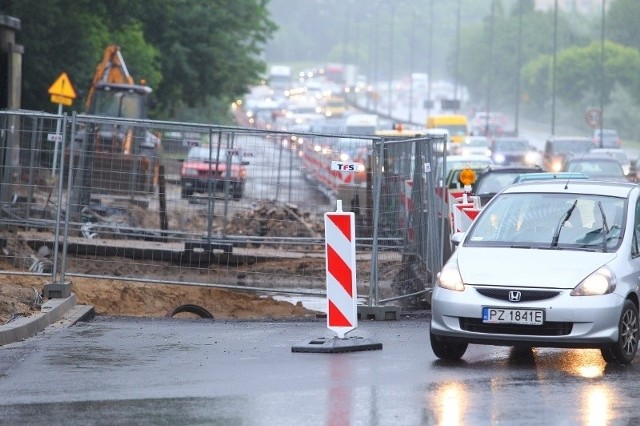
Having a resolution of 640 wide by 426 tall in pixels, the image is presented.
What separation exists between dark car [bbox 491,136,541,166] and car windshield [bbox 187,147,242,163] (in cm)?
4371

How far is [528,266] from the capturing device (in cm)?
1197

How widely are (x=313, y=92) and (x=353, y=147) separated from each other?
145 m

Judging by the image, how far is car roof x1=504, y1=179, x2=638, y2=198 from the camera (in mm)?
13172

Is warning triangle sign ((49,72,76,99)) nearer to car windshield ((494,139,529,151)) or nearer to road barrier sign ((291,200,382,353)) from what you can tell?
road barrier sign ((291,200,382,353))

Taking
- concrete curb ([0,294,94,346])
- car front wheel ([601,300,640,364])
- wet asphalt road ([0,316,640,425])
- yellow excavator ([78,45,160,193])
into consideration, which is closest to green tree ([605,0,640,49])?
yellow excavator ([78,45,160,193])

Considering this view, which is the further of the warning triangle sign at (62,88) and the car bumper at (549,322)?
the warning triangle sign at (62,88)

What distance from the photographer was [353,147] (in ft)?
57.2

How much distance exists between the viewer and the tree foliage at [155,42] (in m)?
43.0

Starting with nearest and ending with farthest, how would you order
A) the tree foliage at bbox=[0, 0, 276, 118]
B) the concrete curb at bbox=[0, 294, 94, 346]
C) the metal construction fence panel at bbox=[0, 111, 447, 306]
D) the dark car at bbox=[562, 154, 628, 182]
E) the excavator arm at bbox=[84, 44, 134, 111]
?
1. the concrete curb at bbox=[0, 294, 94, 346]
2. the metal construction fence panel at bbox=[0, 111, 447, 306]
3. the dark car at bbox=[562, 154, 628, 182]
4. the excavator arm at bbox=[84, 44, 134, 111]
5. the tree foliage at bbox=[0, 0, 276, 118]

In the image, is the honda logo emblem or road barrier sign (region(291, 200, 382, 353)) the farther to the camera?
road barrier sign (region(291, 200, 382, 353))

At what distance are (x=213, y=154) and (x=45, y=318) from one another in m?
3.94

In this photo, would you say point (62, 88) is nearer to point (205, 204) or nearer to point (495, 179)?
point (495, 179)

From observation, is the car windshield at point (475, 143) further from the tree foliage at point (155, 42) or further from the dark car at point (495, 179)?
the dark car at point (495, 179)

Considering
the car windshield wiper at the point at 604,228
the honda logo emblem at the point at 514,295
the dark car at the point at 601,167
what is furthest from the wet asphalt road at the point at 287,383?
Answer: the dark car at the point at 601,167
